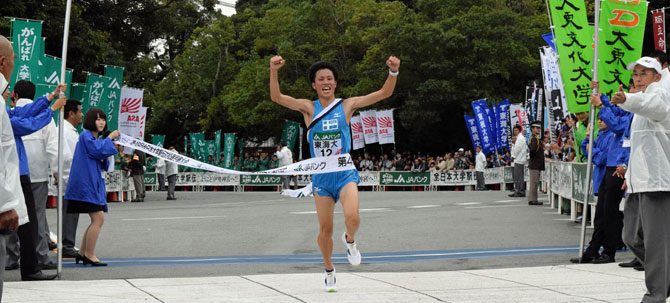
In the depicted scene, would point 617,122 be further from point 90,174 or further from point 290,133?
point 290,133

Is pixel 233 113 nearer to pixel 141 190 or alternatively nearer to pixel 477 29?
pixel 477 29

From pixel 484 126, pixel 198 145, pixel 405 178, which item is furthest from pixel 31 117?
pixel 198 145

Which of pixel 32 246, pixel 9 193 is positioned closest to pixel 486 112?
pixel 32 246

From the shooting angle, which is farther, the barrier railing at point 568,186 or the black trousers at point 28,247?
the barrier railing at point 568,186

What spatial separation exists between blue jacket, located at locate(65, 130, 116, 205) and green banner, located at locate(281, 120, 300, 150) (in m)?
35.3

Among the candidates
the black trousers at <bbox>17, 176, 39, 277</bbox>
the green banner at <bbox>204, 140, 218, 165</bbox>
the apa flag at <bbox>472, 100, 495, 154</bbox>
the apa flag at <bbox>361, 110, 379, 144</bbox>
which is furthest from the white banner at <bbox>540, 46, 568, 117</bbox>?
the green banner at <bbox>204, 140, 218, 165</bbox>

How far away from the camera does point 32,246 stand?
9641mm

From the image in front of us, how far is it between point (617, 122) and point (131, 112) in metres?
22.3

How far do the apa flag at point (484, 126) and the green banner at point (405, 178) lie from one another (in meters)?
3.45

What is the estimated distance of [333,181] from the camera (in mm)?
8727

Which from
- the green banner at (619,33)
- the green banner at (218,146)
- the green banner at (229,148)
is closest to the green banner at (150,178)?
the green banner at (218,146)

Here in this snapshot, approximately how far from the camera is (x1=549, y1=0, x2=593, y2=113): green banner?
50.8ft

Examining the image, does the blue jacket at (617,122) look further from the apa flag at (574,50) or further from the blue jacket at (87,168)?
the blue jacket at (87,168)

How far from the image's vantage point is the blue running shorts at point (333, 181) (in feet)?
28.6
